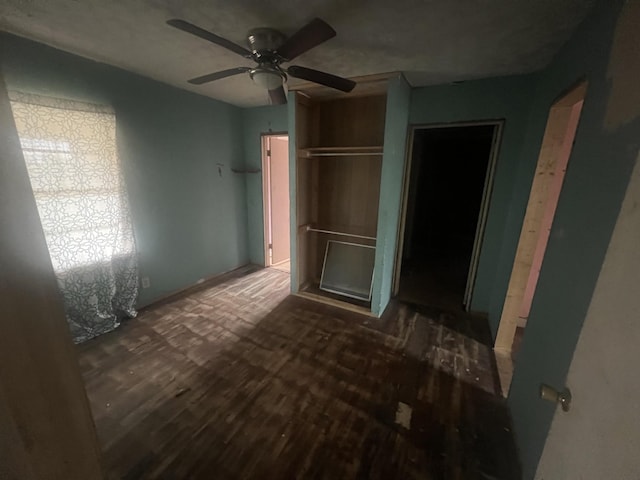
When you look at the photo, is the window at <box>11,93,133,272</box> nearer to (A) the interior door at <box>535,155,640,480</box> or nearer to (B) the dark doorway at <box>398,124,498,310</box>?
(A) the interior door at <box>535,155,640,480</box>

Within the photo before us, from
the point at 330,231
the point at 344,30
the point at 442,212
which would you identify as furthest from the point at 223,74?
the point at 442,212

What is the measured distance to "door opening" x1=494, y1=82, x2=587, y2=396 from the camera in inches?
73.5

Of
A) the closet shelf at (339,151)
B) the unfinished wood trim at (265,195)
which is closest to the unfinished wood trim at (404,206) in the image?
the closet shelf at (339,151)

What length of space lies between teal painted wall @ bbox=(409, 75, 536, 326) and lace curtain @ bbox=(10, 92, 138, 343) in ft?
9.96

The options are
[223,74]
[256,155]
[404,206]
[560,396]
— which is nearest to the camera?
[560,396]

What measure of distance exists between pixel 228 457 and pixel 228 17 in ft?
8.25

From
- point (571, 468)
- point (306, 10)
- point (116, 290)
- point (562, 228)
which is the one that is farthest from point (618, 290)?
point (116, 290)

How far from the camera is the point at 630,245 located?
1.88 ft

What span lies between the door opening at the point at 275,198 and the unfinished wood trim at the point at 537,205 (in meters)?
2.82

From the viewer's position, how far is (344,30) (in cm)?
162

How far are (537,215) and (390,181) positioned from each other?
3.96ft

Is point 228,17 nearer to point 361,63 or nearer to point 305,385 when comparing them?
point 361,63

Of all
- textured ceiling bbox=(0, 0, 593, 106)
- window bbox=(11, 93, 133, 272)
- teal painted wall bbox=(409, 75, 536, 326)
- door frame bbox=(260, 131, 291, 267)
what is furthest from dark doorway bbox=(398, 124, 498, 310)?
window bbox=(11, 93, 133, 272)

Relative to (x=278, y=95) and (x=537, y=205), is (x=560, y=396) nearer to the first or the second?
(x=537, y=205)
